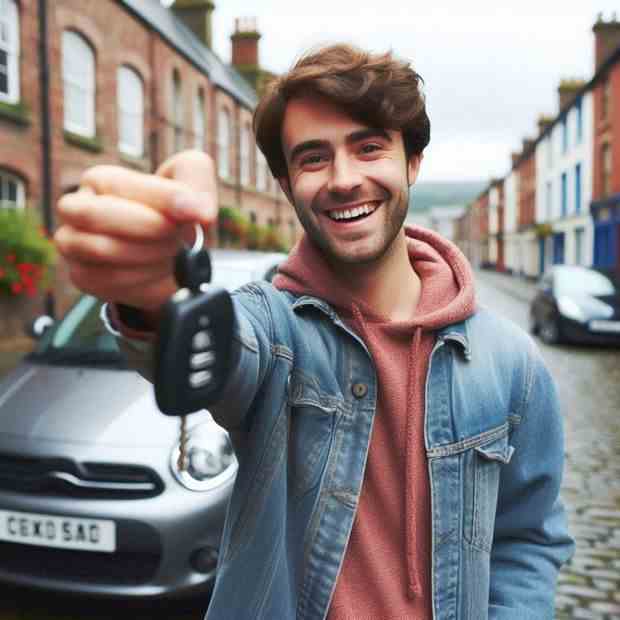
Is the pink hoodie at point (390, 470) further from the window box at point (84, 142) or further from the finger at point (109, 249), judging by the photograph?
the window box at point (84, 142)

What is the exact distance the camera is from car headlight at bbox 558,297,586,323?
1216 centimetres

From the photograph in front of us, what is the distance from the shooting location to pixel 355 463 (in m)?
1.42

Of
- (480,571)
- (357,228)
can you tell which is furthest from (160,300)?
(480,571)

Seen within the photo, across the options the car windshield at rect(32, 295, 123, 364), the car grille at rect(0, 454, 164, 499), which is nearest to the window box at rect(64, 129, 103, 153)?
the car windshield at rect(32, 295, 123, 364)

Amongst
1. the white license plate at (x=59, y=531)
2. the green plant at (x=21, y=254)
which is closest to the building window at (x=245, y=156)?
the green plant at (x=21, y=254)

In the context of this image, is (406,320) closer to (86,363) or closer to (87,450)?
(87,450)

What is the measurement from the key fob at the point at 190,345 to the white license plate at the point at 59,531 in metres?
2.53

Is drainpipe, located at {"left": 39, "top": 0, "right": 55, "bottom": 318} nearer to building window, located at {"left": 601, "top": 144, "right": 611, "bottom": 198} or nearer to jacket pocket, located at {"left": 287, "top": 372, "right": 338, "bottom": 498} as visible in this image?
jacket pocket, located at {"left": 287, "top": 372, "right": 338, "bottom": 498}

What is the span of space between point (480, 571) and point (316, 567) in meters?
0.38

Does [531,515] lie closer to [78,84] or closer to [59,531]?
[59,531]

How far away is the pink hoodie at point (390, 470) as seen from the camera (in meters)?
1.43

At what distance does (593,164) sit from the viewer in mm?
29750

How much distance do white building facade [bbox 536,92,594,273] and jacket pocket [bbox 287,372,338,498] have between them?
31.3m

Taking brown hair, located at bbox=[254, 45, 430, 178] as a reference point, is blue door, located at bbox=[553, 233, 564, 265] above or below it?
above
